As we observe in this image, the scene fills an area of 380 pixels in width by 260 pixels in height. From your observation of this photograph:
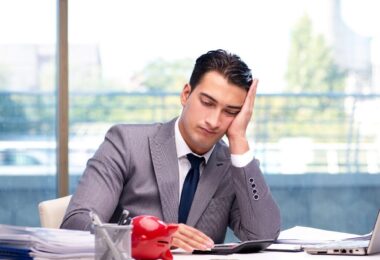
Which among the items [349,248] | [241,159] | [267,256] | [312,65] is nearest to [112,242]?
[267,256]

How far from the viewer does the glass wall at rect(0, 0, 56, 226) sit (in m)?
4.69

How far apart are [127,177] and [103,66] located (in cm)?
178

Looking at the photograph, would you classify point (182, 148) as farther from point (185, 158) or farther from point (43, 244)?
point (43, 244)

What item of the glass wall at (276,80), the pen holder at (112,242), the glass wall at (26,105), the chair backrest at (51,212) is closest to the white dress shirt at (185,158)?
the chair backrest at (51,212)

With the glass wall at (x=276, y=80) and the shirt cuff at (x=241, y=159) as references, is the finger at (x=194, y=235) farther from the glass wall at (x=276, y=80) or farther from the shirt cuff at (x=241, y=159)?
the glass wall at (x=276, y=80)

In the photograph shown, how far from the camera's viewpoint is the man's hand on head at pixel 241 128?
3.09 meters

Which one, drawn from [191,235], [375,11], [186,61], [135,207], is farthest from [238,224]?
[375,11]

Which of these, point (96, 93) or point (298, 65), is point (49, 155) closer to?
point (96, 93)

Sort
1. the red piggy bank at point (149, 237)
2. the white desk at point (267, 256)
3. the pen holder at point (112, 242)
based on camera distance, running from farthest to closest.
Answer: the white desk at point (267, 256)
the red piggy bank at point (149, 237)
the pen holder at point (112, 242)

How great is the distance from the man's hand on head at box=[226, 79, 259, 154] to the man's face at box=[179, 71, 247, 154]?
5 centimetres

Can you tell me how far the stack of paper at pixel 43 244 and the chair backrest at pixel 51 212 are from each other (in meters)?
0.70

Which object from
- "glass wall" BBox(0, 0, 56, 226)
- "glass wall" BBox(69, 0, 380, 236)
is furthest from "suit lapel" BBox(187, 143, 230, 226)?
"glass wall" BBox(0, 0, 56, 226)

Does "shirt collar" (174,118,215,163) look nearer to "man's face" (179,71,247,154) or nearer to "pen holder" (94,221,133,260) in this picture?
"man's face" (179,71,247,154)

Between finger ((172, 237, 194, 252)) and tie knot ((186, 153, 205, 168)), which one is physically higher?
tie knot ((186, 153, 205, 168))
